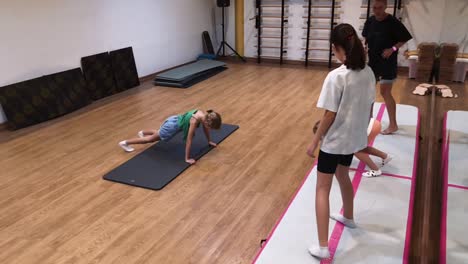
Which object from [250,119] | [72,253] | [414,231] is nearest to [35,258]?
[72,253]

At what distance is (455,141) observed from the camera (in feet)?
10.4

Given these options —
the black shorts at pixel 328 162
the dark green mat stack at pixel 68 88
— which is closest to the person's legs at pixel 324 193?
the black shorts at pixel 328 162

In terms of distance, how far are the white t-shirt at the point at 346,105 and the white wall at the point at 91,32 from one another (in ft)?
13.9

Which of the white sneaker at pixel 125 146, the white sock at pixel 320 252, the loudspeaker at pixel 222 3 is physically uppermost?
the loudspeaker at pixel 222 3

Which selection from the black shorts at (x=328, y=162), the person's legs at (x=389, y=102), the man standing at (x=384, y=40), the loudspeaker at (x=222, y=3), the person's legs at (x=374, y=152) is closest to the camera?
the black shorts at (x=328, y=162)

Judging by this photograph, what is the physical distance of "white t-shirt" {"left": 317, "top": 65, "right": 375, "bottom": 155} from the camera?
1880mm

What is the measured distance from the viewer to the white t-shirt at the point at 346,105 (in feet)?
6.17

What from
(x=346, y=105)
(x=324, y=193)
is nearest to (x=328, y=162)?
(x=324, y=193)

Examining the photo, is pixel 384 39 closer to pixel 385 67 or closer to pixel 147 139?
pixel 385 67

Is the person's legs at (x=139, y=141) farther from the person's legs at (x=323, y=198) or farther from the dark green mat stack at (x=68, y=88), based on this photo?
the person's legs at (x=323, y=198)

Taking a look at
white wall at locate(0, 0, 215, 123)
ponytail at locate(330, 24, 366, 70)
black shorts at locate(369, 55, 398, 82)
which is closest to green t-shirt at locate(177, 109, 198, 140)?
black shorts at locate(369, 55, 398, 82)

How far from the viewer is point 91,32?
5801 mm

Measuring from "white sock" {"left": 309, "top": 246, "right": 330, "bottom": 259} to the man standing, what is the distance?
204 cm

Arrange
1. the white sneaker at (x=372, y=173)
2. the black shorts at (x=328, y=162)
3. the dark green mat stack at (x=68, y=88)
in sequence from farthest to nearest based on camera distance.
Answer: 1. the dark green mat stack at (x=68, y=88)
2. the white sneaker at (x=372, y=173)
3. the black shorts at (x=328, y=162)
